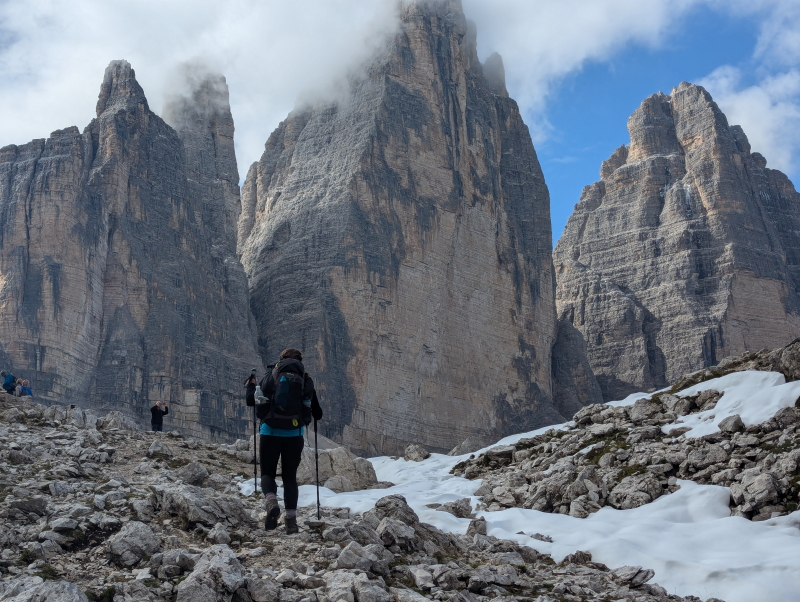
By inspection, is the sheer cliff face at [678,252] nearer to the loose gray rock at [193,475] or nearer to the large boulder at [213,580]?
the loose gray rock at [193,475]

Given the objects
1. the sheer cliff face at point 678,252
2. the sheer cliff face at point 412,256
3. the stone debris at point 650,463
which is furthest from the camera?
the sheer cliff face at point 678,252

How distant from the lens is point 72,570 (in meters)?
10.9

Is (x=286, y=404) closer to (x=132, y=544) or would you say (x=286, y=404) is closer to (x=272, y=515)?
(x=272, y=515)

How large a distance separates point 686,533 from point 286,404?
572cm

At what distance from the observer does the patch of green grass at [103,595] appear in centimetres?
995

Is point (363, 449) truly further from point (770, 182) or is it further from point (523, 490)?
point (770, 182)

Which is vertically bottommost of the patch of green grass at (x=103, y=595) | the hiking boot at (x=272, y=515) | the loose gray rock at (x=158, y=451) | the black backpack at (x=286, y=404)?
the patch of green grass at (x=103, y=595)

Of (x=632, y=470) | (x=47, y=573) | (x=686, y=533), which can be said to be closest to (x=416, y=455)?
(x=632, y=470)

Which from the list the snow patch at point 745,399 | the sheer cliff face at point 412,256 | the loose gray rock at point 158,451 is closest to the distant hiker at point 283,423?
the loose gray rock at point 158,451

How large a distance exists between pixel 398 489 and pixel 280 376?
291 inches

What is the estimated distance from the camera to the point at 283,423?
42.9ft

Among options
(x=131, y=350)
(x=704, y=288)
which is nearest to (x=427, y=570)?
(x=131, y=350)

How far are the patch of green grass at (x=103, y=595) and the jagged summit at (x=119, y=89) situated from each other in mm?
66254

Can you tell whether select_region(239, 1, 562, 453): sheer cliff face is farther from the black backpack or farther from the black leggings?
the black backpack
